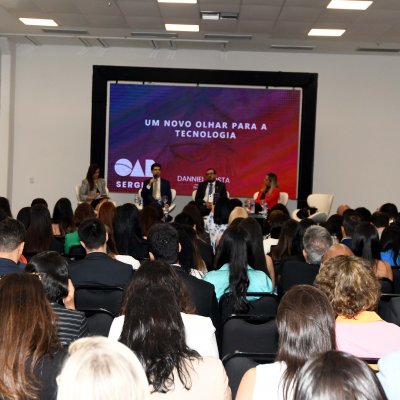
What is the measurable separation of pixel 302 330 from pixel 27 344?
2.80 feet

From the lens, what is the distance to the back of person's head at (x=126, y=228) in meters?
6.12

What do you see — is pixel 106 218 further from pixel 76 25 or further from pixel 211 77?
pixel 211 77

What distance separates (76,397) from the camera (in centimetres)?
129

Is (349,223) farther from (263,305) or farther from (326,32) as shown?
(326,32)

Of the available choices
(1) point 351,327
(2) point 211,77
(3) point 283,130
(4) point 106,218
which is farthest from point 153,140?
(1) point 351,327

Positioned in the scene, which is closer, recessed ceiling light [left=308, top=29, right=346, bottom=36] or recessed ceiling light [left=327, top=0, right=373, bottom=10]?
recessed ceiling light [left=327, top=0, right=373, bottom=10]

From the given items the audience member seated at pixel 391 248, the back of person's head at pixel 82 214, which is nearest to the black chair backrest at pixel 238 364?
the audience member seated at pixel 391 248

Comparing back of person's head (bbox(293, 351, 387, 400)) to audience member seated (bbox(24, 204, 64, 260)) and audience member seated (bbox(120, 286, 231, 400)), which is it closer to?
audience member seated (bbox(120, 286, 231, 400))

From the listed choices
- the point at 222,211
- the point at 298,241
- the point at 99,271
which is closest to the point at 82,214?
the point at 222,211

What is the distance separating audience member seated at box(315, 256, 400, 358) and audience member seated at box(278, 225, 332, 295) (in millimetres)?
1307

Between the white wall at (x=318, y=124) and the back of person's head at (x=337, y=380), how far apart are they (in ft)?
40.9

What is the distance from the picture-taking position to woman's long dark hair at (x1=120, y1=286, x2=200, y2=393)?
7.30ft

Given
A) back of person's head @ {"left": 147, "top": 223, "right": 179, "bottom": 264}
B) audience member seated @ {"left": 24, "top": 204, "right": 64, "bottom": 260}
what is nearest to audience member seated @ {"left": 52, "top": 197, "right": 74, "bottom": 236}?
audience member seated @ {"left": 24, "top": 204, "right": 64, "bottom": 260}

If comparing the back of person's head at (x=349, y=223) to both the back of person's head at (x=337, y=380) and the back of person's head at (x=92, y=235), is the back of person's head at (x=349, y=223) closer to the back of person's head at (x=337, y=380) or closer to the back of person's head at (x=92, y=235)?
the back of person's head at (x=92, y=235)
